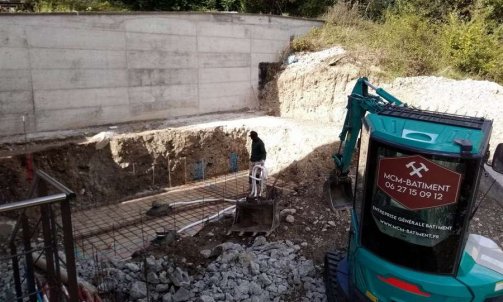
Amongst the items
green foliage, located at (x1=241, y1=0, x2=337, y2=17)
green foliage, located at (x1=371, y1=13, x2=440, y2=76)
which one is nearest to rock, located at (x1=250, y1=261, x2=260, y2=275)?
green foliage, located at (x1=371, y1=13, x2=440, y2=76)

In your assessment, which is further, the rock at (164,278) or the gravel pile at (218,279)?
the rock at (164,278)

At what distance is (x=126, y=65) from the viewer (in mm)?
10289

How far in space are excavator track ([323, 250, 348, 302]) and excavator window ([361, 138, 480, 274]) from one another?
104 centimetres

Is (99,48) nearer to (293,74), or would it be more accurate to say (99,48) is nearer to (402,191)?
(293,74)

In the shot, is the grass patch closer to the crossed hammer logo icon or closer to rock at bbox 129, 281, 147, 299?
the crossed hammer logo icon

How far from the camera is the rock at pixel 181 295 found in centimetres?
492

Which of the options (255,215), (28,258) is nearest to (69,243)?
(28,258)

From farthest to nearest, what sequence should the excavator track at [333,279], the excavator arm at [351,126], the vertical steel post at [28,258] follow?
the excavator arm at [351,126] < the excavator track at [333,279] < the vertical steel post at [28,258]

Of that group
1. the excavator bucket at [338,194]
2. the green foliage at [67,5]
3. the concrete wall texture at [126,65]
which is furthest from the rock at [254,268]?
the green foliage at [67,5]

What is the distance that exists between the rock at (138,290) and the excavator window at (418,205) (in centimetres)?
309

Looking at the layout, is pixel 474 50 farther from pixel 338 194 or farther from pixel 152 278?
pixel 152 278

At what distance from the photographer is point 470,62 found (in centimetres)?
1141

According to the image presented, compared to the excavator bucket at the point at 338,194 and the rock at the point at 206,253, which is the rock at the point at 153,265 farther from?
the excavator bucket at the point at 338,194

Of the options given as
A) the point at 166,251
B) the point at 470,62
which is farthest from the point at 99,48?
the point at 470,62
